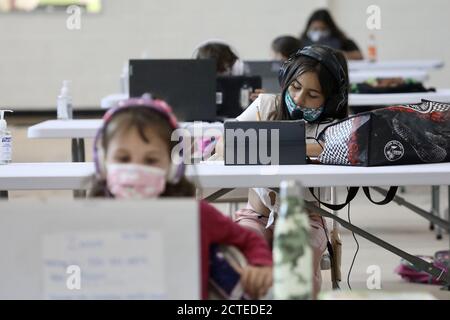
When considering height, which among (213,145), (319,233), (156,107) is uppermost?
(156,107)

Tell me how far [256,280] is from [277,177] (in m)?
1.17

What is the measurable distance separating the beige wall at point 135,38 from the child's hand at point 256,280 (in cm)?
1106

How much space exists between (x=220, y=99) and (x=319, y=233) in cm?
189

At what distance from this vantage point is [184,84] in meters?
5.32

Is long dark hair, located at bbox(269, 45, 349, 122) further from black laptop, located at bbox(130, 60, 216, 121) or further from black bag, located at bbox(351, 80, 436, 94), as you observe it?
black bag, located at bbox(351, 80, 436, 94)

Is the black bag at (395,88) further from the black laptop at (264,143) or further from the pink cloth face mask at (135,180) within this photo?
Answer: the pink cloth face mask at (135,180)

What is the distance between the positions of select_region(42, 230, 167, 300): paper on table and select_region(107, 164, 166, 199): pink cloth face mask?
0.38m

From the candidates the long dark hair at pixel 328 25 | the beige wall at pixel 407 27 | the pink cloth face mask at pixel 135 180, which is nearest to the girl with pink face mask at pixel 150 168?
the pink cloth face mask at pixel 135 180

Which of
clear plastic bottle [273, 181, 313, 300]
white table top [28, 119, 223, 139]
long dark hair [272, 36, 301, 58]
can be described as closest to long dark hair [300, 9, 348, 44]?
long dark hair [272, 36, 301, 58]

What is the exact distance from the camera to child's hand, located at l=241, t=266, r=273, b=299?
2166mm

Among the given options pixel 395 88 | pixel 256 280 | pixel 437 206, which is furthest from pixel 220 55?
pixel 256 280

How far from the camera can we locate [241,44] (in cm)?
1336
